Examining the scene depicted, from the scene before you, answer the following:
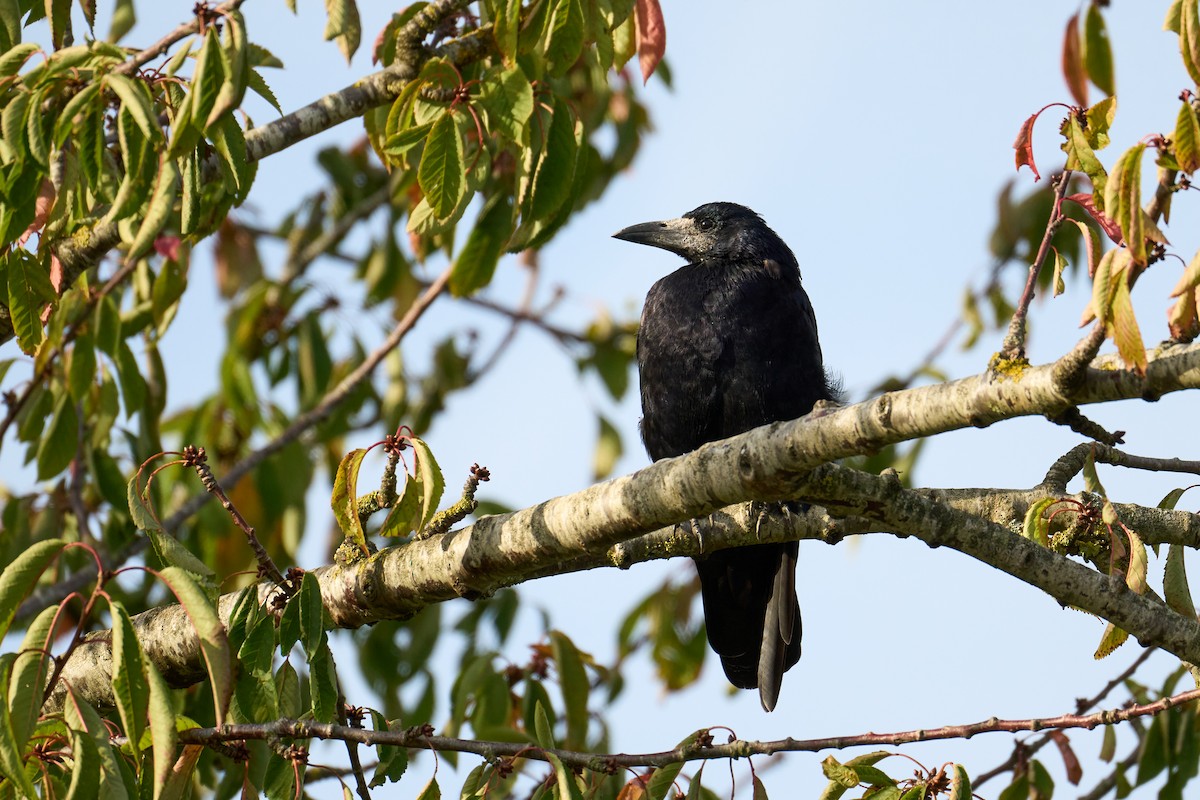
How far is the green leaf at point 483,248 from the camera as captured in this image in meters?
3.83

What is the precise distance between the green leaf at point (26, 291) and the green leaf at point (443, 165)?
76cm

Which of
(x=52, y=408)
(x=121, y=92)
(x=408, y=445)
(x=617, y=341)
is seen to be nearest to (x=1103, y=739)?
(x=408, y=445)

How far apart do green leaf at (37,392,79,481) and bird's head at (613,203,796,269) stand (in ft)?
7.74

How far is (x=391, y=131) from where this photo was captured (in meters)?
2.83

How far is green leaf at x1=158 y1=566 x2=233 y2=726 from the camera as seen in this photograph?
200 centimetres

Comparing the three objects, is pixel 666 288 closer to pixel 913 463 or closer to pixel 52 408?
pixel 913 463

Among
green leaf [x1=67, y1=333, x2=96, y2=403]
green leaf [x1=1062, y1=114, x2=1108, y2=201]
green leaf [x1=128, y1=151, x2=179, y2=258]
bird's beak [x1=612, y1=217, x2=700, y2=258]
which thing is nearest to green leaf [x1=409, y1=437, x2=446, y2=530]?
green leaf [x1=128, y1=151, x2=179, y2=258]

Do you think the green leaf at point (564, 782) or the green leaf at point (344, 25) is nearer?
the green leaf at point (564, 782)

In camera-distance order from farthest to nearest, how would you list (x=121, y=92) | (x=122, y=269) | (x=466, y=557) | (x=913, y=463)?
(x=913, y=463)
(x=122, y=269)
(x=466, y=557)
(x=121, y=92)

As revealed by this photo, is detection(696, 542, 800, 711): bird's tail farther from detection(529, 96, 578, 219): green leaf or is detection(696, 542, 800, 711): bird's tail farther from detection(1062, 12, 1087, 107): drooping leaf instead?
detection(1062, 12, 1087, 107): drooping leaf

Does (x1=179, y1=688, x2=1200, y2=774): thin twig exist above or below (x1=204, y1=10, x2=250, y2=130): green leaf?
below

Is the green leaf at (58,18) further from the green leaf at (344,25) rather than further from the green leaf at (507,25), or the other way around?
the green leaf at (507,25)

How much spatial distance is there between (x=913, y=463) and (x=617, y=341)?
1.75 metres

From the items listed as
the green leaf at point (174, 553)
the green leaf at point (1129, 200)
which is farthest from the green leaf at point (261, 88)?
the green leaf at point (1129, 200)
